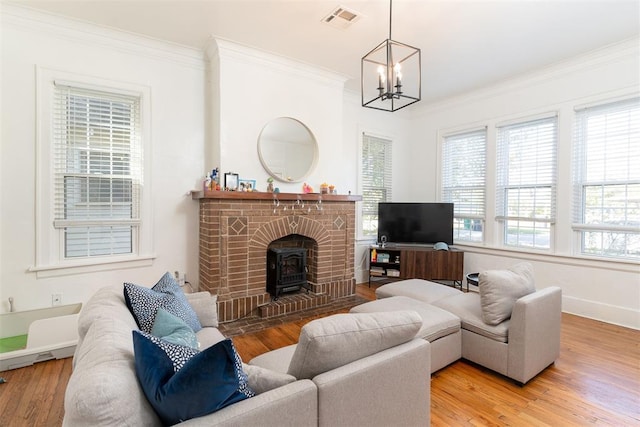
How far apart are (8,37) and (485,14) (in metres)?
4.23

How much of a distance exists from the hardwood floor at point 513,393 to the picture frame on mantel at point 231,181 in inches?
63.9

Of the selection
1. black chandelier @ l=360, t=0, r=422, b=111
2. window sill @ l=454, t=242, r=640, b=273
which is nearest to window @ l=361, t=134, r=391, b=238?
black chandelier @ l=360, t=0, r=422, b=111

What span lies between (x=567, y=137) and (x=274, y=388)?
4302mm

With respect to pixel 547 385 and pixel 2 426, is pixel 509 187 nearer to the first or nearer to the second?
pixel 547 385

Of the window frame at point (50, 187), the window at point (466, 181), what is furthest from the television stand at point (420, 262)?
the window frame at point (50, 187)

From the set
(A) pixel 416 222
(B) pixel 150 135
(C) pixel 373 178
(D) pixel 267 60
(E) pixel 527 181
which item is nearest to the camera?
(B) pixel 150 135

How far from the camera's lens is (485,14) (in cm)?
277

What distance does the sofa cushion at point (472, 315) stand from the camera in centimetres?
224

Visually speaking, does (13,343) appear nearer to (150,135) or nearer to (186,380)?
(150,135)

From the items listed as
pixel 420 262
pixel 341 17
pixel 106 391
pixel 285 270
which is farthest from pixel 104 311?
pixel 420 262

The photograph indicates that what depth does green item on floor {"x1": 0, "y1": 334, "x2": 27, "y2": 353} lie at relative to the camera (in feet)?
8.35

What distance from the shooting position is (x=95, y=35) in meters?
3.01

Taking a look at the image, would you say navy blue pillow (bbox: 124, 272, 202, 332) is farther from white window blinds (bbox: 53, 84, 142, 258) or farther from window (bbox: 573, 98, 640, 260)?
window (bbox: 573, 98, 640, 260)

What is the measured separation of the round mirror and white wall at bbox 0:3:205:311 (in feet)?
2.47
